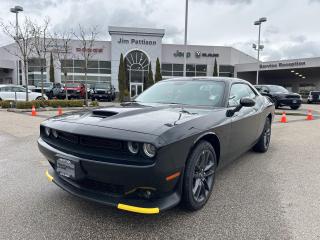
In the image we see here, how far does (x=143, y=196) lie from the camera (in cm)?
251

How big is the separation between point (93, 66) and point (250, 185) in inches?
1400

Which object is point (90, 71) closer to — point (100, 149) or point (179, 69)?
point (179, 69)

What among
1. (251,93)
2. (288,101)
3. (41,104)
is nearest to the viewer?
(251,93)

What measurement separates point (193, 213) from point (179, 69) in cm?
3657

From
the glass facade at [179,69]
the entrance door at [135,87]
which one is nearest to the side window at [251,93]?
the entrance door at [135,87]

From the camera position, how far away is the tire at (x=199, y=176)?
272 centimetres

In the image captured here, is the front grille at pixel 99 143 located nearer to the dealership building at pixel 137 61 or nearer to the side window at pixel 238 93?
the side window at pixel 238 93

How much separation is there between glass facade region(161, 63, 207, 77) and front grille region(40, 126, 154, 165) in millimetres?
36268

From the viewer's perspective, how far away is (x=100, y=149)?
8.34ft

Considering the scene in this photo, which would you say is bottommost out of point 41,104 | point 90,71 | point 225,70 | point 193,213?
point 193,213

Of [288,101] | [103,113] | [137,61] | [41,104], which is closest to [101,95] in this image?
[41,104]

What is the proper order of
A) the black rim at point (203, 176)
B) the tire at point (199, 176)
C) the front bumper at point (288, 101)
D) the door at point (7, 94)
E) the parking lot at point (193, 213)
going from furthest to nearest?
the door at point (7, 94) < the front bumper at point (288, 101) < the black rim at point (203, 176) < the tire at point (199, 176) < the parking lot at point (193, 213)

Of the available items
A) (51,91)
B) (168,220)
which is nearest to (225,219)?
(168,220)

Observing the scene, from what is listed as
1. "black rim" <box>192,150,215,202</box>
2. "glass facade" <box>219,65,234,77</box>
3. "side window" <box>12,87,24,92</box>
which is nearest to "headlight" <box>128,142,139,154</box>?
"black rim" <box>192,150,215,202</box>
